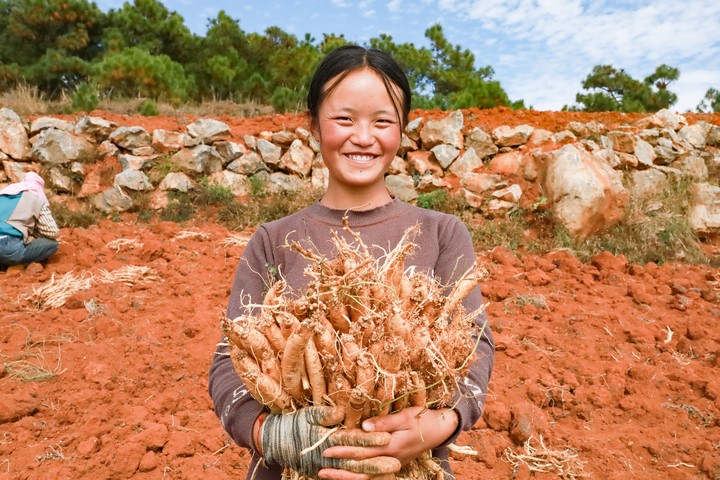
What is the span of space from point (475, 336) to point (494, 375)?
7.00ft

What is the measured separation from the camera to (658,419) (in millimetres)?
2979

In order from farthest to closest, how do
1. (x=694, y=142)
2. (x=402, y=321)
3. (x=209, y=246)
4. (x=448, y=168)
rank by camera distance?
1. (x=694, y=142)
2. (x=448, y=168)
3. (x=209, y=246)
4. (x=402, y=321)

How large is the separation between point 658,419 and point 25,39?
17.5m

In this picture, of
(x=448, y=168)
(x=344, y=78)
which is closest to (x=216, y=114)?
(x=448, y=168)

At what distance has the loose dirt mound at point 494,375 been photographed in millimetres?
2637

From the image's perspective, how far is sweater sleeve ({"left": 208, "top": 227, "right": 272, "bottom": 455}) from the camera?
128cm

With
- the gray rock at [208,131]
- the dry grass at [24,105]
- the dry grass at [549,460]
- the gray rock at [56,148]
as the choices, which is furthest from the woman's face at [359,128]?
the dry grass at [24,105]

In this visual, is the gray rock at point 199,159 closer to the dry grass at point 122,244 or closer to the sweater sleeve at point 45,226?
the dry grass at point 122,244

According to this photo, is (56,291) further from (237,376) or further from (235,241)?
(237,376)

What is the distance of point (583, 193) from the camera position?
6.45m

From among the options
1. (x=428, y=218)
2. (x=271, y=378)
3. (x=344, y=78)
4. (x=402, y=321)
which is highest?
(x=344, y=78)

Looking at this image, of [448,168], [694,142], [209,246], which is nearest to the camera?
[209,246]

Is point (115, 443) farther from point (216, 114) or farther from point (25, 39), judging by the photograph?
point (25, 39)

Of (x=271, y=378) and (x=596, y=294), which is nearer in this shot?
(x=271, y=378)
